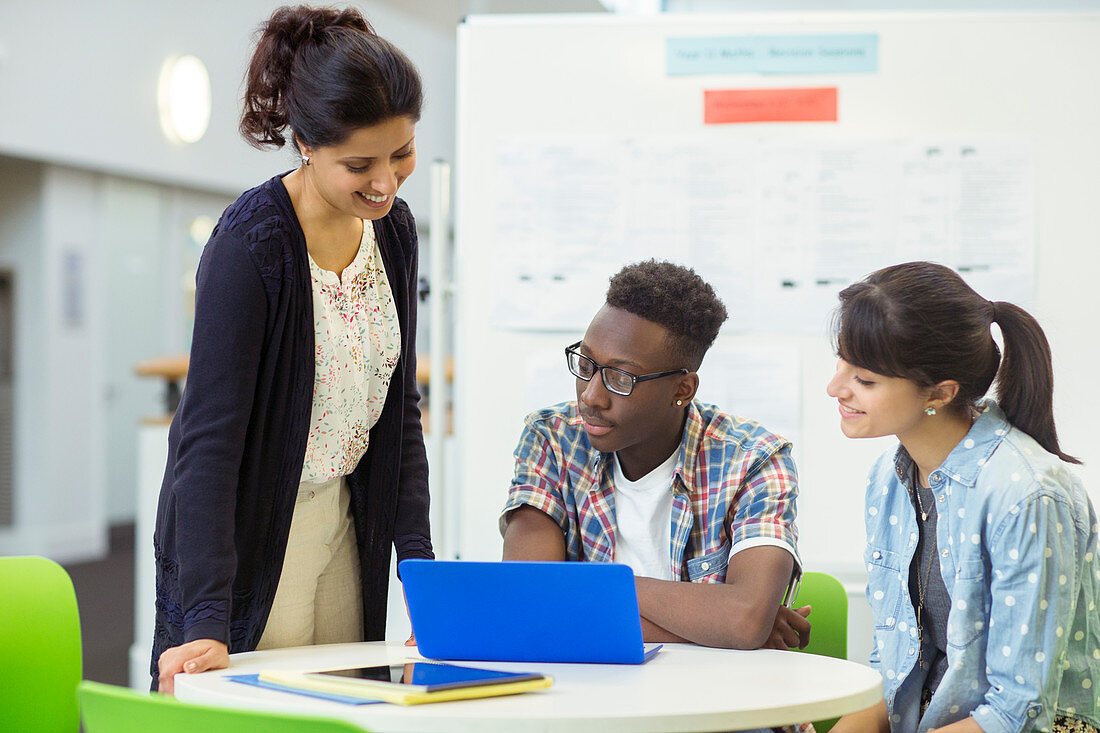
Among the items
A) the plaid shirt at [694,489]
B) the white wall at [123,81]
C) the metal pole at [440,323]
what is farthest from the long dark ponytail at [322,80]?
the white wall at [123,81]

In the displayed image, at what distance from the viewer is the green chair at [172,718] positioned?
88cm

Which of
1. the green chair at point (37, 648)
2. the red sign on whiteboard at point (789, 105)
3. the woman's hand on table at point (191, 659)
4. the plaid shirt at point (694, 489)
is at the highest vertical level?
the red sign on whiteboard at point (789, 105)

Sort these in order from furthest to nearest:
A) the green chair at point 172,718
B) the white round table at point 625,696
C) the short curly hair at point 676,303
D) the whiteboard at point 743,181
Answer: the whiteboard at point 743,181, the short curly hair at point 676,303, the white round table at point 625,696, the green chair at point 172,718

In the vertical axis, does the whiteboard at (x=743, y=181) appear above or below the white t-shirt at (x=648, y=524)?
above

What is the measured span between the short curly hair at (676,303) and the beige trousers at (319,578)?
54 centimetres

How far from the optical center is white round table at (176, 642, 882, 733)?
1.05m

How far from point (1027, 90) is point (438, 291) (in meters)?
1.50

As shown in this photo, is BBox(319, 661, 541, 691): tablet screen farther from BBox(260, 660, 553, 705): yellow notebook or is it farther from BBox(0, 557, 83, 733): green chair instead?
BBox(0, 557, 83, 733): green chair

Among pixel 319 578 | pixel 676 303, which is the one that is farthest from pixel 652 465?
pixel 319 578

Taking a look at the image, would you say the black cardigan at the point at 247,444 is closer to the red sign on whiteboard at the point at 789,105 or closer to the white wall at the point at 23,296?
the red sign on whiteboard at the point at 789,105

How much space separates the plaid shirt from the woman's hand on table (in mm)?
542

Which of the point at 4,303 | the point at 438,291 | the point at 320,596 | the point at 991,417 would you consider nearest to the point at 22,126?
the point at 4,303

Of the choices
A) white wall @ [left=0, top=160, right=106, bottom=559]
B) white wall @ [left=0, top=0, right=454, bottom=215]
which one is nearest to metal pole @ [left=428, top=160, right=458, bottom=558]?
white wall @ [left=0, top=0, right=454, bottom=215]

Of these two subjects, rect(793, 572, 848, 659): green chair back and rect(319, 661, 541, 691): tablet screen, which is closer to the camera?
rect(319, 661, 541, 691): tablet screen
